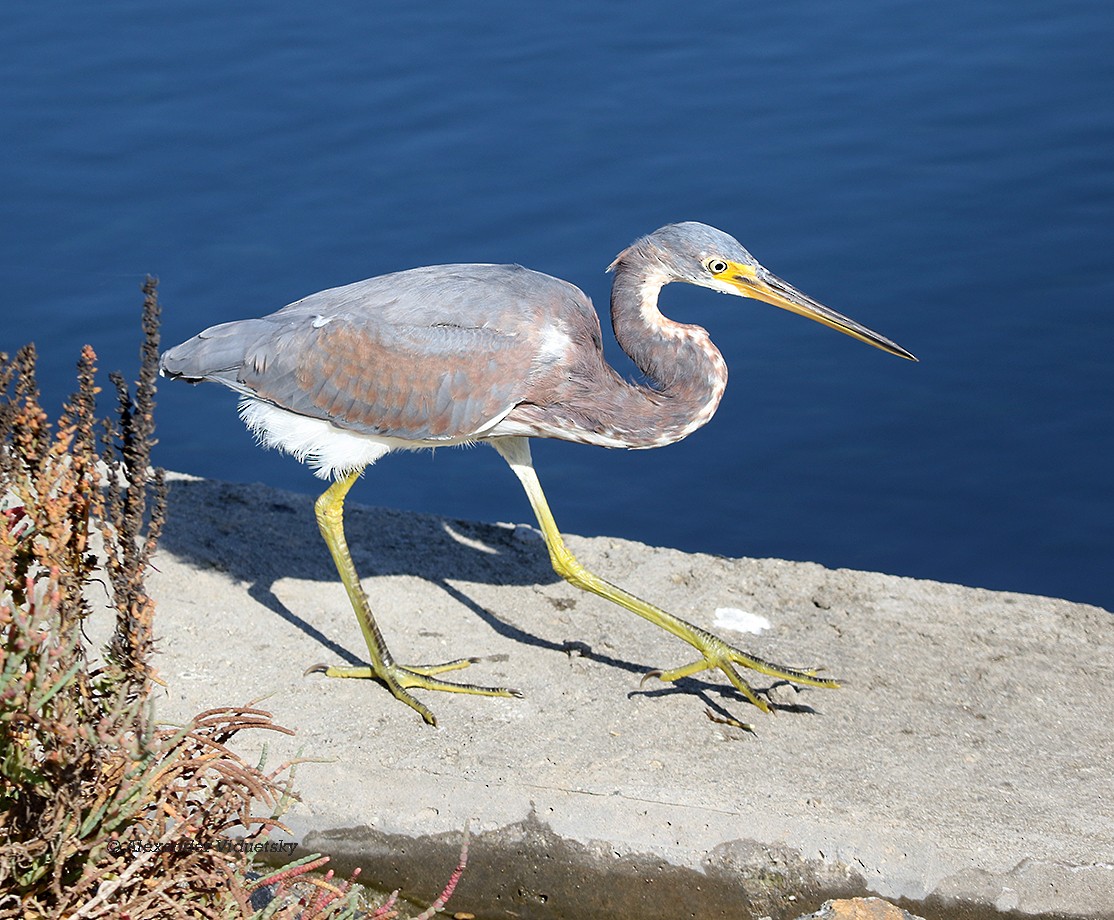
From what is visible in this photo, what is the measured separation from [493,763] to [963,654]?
5.94 ft

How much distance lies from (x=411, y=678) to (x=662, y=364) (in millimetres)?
1399

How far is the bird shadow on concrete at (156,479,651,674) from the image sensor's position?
5766 millimetres

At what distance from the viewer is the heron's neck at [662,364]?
518cm

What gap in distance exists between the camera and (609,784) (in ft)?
14.6

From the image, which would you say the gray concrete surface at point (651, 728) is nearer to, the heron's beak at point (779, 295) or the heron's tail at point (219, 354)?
the heron's tail at point (219, 354)

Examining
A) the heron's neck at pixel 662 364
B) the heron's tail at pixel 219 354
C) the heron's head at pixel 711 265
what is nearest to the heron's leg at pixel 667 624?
the heron's neck at pixel 662 364

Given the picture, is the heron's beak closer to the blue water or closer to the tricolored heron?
the tricolored heron

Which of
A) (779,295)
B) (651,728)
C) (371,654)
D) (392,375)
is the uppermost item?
(779,295)

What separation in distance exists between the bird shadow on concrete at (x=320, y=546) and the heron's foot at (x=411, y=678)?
0.23 metres

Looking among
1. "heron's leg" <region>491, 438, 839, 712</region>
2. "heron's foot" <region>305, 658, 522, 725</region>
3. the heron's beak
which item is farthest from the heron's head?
"heron's foot" <region>305, 658, 522, 725</region>

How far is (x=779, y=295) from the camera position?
5.16 m

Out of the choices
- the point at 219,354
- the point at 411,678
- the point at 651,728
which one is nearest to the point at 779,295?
the point at 651,728

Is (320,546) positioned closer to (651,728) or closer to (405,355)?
(405,355)

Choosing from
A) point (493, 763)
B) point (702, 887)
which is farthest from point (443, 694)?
point (702, 887)
